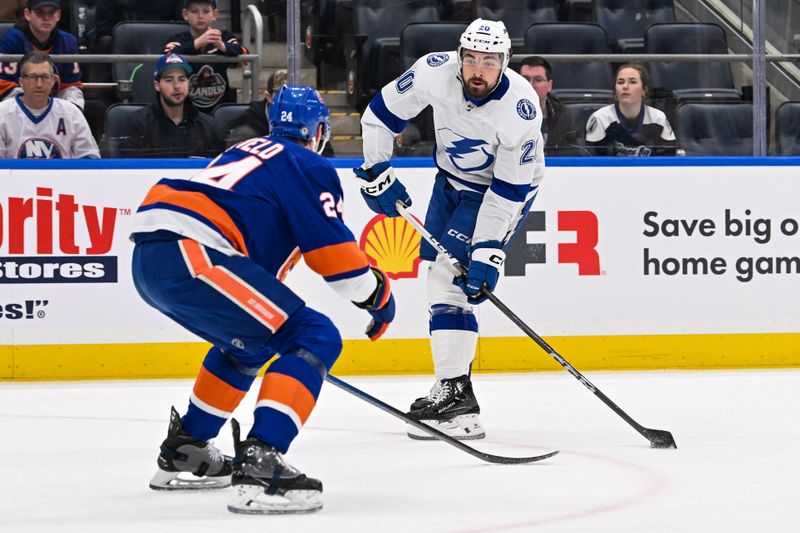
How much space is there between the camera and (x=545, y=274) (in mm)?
6566

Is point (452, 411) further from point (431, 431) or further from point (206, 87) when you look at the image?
point (206, 87)

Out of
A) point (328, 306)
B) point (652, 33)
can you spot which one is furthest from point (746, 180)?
point (328, 306)

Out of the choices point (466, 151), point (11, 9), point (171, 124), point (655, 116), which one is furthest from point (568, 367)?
point (11, 9)

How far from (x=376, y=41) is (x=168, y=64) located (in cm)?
96

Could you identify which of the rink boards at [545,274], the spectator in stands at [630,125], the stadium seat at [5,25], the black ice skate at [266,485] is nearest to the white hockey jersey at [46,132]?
the rink boards at [545,274]

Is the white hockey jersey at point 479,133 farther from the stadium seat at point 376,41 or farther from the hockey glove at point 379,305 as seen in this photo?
the stadium seat at point 376,41

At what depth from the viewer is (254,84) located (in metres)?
6.55

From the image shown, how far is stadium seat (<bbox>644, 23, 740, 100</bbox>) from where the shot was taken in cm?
680

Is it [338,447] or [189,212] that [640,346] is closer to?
[338,447]

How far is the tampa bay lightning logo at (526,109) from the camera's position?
4703 millimetres

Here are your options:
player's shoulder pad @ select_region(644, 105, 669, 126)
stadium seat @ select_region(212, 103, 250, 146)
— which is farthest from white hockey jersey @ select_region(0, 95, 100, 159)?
player's shoulder pad @ select_region(644, 105, 669, 126)

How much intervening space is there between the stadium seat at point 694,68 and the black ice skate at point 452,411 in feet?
8.26

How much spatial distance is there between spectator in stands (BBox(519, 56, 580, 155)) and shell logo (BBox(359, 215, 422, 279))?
0.76 metres

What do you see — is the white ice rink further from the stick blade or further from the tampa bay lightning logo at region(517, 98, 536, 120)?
the tampa bay lightning logo at region(517, 98, 536, 120)
